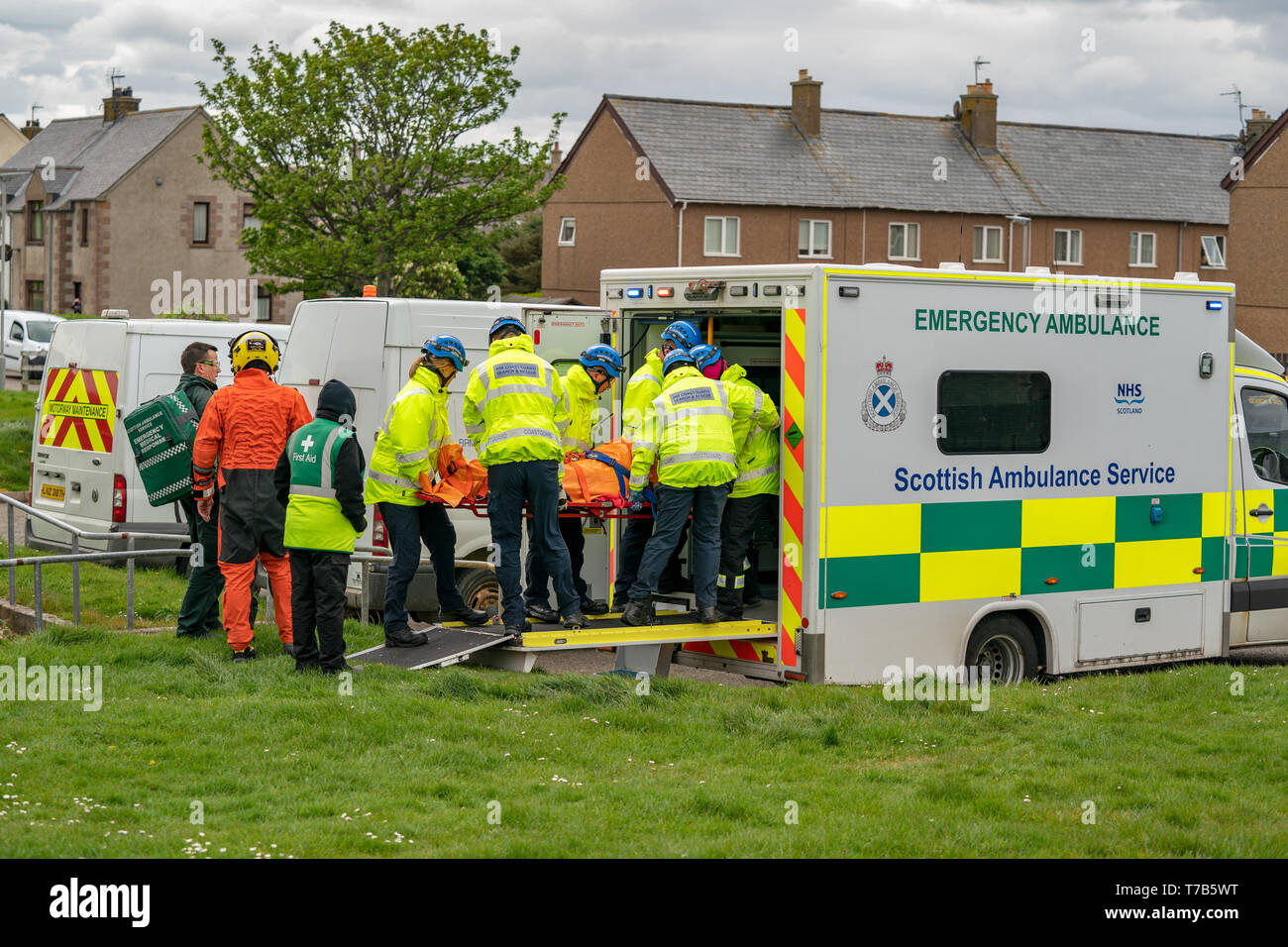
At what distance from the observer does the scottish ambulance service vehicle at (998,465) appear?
8.81 meters

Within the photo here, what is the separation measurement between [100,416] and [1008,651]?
793 centimetres

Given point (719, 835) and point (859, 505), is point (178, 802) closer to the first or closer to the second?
point (719, 835)

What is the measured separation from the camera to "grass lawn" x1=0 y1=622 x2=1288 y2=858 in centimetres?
584

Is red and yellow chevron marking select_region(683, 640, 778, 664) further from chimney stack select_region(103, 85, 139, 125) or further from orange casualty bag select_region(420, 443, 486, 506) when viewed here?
chimney stack select_region(103, 85, 139, 125)

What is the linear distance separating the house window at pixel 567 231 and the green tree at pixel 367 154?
1657 centimetres

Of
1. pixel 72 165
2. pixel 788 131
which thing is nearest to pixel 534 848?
pixel 788 131

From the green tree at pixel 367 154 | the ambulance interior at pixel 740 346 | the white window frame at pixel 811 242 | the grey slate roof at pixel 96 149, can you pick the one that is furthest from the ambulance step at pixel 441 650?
the grey slate roof at pixel 96 149

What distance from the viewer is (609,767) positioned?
7.03 meters

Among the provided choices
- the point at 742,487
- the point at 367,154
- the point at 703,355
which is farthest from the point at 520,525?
the point at 367,154

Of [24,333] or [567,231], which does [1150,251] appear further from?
[24,333]

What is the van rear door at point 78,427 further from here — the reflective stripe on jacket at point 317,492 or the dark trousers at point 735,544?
the dark trousers at point 735,544

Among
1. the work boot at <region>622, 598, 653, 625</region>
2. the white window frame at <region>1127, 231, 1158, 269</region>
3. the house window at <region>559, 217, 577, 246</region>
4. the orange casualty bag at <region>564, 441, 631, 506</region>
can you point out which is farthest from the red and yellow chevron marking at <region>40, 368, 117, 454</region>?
the white window frame at <region>1127, 231, 1158, 269</region>

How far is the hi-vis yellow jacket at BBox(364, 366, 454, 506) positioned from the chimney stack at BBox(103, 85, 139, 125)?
5907cm

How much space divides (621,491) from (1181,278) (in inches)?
157
